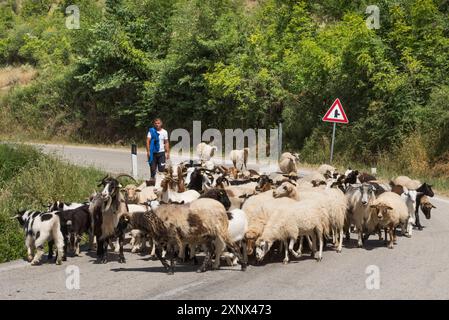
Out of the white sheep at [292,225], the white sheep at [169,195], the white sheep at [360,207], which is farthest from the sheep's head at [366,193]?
the white sheep at [169,195]

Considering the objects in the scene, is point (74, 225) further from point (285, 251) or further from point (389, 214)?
point (389, 214)

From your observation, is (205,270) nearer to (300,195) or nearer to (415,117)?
(300,195)

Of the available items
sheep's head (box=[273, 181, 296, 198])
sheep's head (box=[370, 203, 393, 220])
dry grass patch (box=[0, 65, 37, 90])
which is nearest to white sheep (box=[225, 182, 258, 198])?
sheep's head (box=[273, 181, 296, 198])

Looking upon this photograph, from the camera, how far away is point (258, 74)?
2858 cm

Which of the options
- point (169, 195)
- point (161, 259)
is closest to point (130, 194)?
point (169, 195)

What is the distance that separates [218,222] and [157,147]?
711 centimetres

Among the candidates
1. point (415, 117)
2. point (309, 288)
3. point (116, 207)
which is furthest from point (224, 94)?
point (309, 288)

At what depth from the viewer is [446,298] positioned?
25.9ft

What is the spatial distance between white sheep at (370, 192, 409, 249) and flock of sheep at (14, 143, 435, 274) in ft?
0.06

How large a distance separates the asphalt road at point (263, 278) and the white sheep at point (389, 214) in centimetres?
38

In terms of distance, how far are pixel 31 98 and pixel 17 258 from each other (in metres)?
29.3

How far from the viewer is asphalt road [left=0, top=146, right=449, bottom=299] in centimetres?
820

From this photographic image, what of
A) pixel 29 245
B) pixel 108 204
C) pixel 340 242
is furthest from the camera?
pixel 340 242

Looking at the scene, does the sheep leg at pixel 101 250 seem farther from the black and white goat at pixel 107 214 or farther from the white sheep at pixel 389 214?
the white sheep at pixel 389 214
